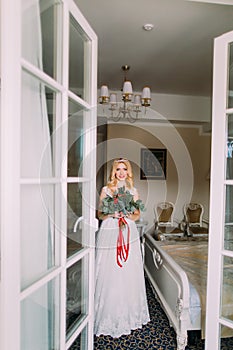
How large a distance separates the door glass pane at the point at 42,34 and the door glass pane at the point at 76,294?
3.60 ft

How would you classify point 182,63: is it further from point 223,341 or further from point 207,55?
point 223,341

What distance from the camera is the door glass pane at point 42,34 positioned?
1073 mm

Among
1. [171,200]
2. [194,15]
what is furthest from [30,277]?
[171,200]

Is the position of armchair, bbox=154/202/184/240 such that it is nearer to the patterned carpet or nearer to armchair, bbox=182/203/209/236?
armchair, bbox=182/203/209/236

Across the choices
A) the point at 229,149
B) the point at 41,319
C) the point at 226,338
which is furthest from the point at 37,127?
the point at 226,338

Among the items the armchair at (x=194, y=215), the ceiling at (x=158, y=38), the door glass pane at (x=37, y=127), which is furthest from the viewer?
the armchair at (x=194, y=215)

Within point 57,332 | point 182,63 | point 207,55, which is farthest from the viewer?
point 182,63

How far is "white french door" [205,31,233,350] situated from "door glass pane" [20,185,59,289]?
106cm

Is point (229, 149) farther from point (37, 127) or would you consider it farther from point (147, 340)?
point (147, 340)

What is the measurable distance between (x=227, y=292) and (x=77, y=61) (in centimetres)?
178

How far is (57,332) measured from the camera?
1310 mm

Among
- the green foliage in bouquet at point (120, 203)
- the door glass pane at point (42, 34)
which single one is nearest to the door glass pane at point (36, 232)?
the door glass pane at point (42, 34)

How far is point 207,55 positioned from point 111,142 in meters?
2.21

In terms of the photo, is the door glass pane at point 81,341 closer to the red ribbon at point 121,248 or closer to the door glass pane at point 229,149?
the red ribbon at point 121,248
